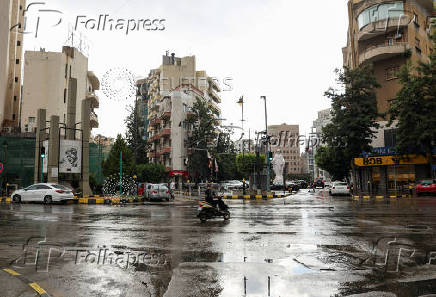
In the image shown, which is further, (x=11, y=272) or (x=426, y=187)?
(x=426, y=187)

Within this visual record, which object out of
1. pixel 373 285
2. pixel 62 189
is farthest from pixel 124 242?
pixel 62 189

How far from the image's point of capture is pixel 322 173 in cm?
14475

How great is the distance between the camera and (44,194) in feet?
80.3

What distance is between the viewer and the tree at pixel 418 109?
30.2m

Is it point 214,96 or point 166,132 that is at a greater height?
point 214,96

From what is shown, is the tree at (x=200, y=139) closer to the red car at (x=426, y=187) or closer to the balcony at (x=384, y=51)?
the balcony at (x=384, y=51)

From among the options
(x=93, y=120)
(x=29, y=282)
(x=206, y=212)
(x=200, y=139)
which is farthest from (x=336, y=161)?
(x=29, y=282)

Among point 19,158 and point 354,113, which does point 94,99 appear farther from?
point 354,113

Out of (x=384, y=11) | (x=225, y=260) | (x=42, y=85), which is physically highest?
(x=384, y=11)

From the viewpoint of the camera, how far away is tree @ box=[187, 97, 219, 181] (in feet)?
209

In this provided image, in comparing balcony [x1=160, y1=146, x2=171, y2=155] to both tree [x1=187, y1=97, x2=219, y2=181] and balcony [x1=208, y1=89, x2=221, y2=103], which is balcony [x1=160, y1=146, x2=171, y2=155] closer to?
tree [x1=187, y1=97, x2=219, y2=181]

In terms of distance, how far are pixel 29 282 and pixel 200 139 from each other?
59.8 metres

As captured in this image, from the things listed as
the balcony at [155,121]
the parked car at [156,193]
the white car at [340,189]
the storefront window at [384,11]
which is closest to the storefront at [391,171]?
the white car at [340,189]

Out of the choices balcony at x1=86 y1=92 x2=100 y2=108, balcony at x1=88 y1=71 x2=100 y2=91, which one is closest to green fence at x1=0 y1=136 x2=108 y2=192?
balcony at x1=86 y1=92 x2=100 y2=108
